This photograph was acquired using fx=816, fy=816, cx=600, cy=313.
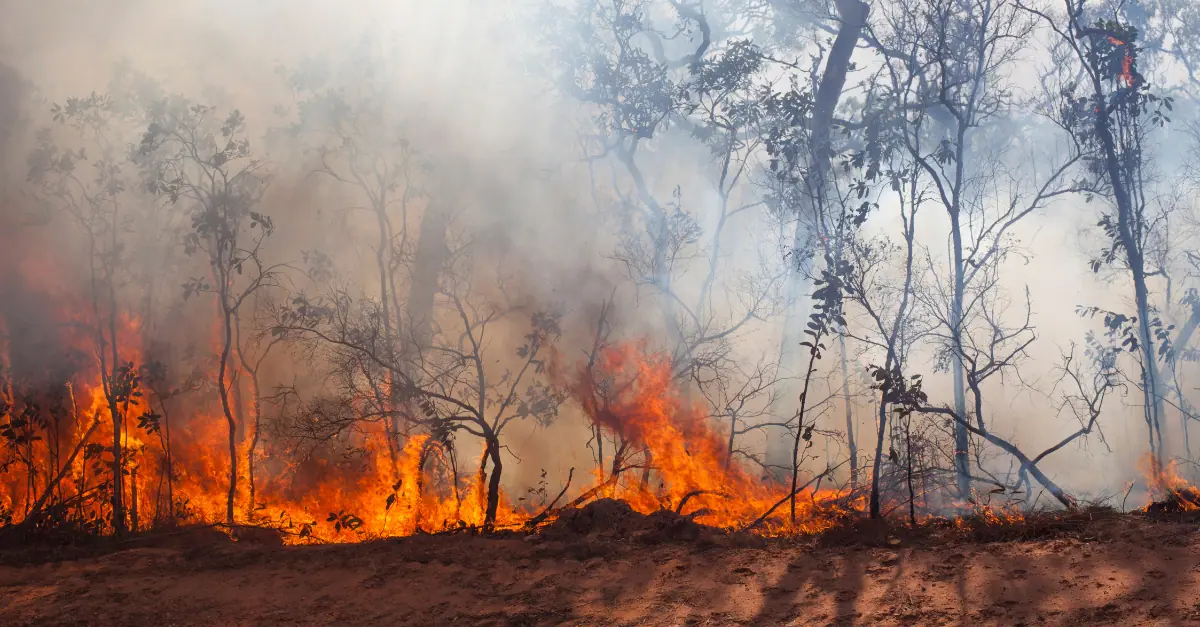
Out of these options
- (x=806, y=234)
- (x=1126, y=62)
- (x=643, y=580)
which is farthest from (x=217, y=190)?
(x=1126, y=62)

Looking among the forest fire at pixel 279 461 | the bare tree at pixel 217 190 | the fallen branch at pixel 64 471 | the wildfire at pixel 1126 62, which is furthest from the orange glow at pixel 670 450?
the wildfire at pixel 1126 62

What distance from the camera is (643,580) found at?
5.87m

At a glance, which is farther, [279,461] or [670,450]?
[279,461]

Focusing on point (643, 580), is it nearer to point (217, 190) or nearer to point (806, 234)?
point (806, 234)

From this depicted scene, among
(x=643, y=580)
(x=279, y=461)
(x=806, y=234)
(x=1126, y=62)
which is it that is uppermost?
(x=1126, y=62)

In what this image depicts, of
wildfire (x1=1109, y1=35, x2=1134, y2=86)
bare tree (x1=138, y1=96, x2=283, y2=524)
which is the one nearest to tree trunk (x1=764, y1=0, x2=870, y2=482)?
wildfire (x1=1109, y1=35, x2=1134, y2=86)

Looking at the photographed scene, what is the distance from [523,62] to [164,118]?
530 cm

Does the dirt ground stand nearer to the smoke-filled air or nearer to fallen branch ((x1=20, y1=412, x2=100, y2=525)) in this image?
fallen branch ((x1=20, y1=412, x2=100, y2=525))

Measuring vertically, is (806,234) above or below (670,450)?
above

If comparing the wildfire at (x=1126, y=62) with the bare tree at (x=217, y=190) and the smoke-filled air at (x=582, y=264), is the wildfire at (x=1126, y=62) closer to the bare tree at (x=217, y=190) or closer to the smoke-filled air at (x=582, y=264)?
the smoke-filled air at (x=582, y=264)

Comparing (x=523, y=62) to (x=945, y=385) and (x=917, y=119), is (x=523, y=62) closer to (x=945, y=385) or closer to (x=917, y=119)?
(x=917, y=119)

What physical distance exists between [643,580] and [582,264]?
7.06 m

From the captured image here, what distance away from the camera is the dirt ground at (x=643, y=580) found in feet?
16.0

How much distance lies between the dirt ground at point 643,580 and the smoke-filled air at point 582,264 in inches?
96.7
